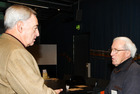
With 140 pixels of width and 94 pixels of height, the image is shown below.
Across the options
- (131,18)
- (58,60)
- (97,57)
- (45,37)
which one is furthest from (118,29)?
(45,37)

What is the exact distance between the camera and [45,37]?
34.9 feet

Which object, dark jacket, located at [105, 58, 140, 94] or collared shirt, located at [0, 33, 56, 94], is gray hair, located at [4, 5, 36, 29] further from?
dark jacket, located at [105, 58, 140, 94]

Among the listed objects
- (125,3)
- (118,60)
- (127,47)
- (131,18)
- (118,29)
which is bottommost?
(118,60)

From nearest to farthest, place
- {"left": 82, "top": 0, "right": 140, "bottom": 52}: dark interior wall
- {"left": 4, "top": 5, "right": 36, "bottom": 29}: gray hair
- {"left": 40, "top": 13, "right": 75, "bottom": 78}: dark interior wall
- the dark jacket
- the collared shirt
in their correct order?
the collared shirt < {"left": 4, "top": 5, "right": 36, "bottom": 29}: gray hair < the dark jacket < {"left": 82, "top": 0, "right": 140, "bottom": 52}: dark interior wall < {"left": 40, "top": 13, "right": 75, "bottom": 78}: dark interior wall

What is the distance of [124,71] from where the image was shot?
2.12m

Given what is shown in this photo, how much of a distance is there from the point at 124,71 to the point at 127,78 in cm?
17

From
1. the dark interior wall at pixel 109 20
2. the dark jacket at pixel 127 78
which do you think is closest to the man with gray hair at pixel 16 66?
the dark jacket at pixel 127 78

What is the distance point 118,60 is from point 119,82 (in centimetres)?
33

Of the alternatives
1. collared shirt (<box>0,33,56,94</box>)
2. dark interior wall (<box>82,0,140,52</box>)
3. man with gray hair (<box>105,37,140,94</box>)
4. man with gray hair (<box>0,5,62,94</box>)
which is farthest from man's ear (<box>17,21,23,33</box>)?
dark interior wall (<box>82,0,140,52</box>)

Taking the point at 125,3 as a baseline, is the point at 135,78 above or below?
below

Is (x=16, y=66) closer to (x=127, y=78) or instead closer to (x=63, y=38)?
(x=127, y=78)

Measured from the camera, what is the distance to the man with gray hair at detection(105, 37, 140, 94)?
188cm

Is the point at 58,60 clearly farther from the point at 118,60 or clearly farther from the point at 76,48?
the point at 118,60

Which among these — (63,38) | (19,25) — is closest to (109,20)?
(63,38)
